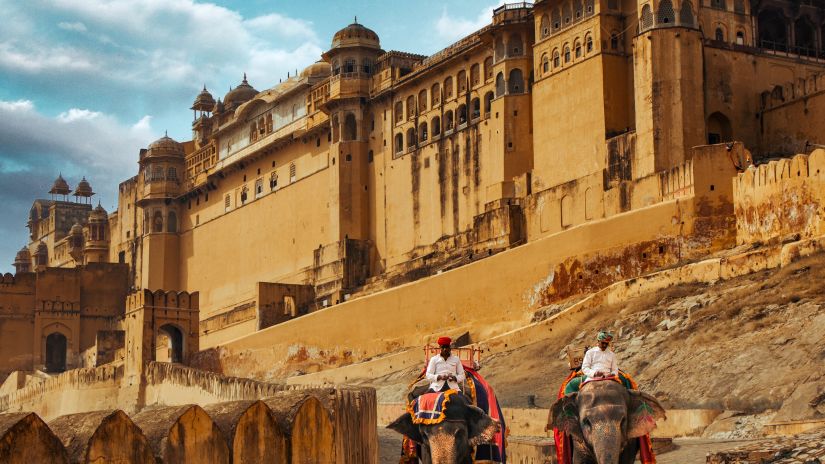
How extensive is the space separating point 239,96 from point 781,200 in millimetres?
34539

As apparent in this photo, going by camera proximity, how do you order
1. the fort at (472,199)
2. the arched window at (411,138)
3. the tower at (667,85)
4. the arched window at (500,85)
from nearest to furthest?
1. the fort at (472,199)
2. the tower at (667,85)
3. the arched window at (500,85)
4. the arched window at (411,138)

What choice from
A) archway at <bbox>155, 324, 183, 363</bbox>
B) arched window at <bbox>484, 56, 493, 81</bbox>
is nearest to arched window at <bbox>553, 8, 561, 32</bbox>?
arched window at <bbox>484, 56, 493, 81</bbox>

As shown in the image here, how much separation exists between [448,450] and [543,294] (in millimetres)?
Result: 22243

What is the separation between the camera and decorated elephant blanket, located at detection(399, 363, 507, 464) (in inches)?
420

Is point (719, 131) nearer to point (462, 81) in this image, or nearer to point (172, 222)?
point (462, 81)

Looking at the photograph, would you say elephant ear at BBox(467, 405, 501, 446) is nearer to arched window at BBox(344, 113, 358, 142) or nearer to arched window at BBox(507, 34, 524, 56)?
arched window at BBox(507, 34, 524, 56)

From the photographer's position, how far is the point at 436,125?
43438 millimetres

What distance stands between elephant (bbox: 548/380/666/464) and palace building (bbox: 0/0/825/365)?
64.7 ft

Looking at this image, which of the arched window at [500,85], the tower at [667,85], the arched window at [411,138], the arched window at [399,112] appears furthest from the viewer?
the arched window at [399,112]

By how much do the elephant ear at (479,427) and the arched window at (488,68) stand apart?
3069 centimetres

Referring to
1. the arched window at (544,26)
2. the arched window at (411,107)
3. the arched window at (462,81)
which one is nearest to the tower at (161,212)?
the arched window at (411,107)

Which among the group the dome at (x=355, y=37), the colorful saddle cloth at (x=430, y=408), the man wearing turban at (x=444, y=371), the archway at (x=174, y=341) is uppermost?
the dome at (x=355, y=37)

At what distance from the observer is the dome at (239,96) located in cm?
5972

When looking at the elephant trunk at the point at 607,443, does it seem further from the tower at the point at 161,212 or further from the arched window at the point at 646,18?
the tower at the point at 161,212
